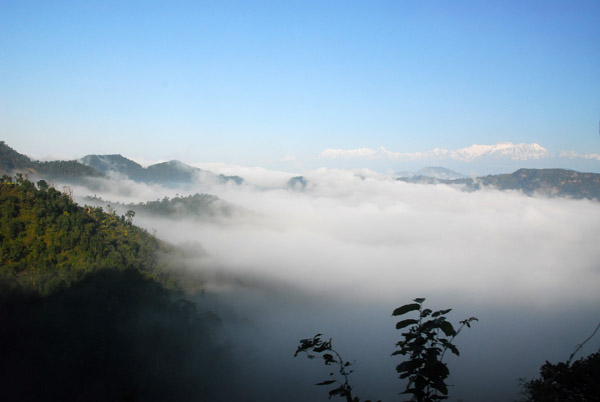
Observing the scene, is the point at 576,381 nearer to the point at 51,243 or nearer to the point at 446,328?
the point at 446,328

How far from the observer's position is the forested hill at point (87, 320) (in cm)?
4472

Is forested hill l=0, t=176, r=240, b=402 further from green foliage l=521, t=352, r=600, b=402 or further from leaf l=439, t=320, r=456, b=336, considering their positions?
leaf l=439, t=320, r=456, b=336

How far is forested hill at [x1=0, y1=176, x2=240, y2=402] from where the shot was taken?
1761 inches

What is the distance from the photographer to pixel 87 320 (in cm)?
5134

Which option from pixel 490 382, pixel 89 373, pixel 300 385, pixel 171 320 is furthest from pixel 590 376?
pixel 490 382

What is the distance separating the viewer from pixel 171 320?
62812 mm

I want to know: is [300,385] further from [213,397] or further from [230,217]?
[230,217]

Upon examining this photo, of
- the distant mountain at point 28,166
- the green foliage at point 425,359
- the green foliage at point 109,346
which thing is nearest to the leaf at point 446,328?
the green foliage at point 425,359

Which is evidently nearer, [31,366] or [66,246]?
[31,366]

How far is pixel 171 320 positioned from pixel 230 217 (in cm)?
13009

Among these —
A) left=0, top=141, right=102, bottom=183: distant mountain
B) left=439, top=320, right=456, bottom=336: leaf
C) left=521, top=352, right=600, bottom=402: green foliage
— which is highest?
left=0, top=141, right=102, bottom=183: distant mountain

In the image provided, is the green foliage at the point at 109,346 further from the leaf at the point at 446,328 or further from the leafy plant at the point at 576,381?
the leaf at the point at 446,328

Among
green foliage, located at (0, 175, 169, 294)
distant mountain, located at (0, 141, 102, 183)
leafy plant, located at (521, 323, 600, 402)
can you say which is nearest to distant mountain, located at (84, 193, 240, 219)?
distant mountain, located at (0, 141, 102, 183)

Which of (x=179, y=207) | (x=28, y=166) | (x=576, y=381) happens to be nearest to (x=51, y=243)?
(x=576, y=381)
